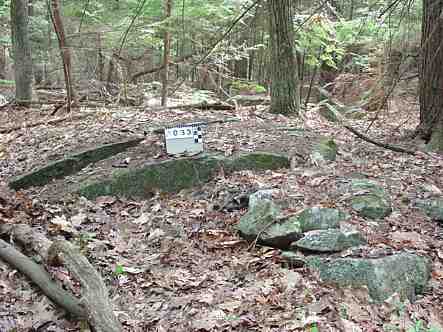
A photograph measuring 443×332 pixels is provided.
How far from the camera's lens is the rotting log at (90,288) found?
2.59m

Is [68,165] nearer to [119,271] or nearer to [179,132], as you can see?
[179,132]

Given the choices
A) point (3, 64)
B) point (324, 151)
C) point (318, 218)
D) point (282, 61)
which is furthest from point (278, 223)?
point (3, 64)

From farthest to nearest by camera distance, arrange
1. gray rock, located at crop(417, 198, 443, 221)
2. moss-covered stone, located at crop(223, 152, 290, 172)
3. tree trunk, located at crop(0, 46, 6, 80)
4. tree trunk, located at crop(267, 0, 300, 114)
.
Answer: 1. tree trunk, located at crop(0, 46, 6, 80)
2. tree trunk, located at crop(267, 0, 300, 114)
3. moss-covered stone, located at crop(223, 152, 290, 172)
4. gray rock, located at crop(417, 198, 443, 221)

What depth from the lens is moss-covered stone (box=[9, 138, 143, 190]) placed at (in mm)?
5000

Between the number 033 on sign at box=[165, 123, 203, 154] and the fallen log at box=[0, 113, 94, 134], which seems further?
the fallen log at box=[0, 113, 94, 134]

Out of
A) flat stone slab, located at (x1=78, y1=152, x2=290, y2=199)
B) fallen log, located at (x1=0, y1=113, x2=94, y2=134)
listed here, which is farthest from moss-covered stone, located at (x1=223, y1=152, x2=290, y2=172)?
fallen log, located at (x1=0, y1=113, x2=94, y2=134)

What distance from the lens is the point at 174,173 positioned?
500 centimetres

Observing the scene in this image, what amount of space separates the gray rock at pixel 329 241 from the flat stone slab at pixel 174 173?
1678mm

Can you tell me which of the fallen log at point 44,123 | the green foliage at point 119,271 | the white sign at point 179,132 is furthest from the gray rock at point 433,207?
the fallen log at point 44,123

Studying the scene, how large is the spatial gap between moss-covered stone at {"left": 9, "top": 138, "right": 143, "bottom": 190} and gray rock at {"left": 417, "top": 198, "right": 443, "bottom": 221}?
135 inches

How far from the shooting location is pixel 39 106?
33.8ft

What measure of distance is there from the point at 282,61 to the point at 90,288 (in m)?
5.29

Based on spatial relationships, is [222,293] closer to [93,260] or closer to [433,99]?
[93,260]

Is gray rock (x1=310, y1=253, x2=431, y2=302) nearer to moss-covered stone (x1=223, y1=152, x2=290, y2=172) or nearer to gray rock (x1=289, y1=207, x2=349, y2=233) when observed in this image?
gray rock (x1=289, y1=207, x2=349, y2=233)
